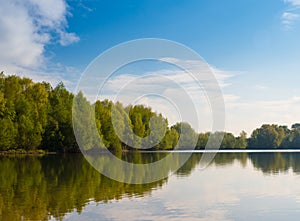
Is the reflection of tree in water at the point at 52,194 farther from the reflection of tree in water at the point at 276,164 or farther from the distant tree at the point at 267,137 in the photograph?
the distant tree at the point at 267,137

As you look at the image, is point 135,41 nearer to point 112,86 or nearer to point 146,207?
point 112,86

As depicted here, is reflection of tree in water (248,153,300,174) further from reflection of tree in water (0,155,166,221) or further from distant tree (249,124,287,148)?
distant tree (249,124,287,148)

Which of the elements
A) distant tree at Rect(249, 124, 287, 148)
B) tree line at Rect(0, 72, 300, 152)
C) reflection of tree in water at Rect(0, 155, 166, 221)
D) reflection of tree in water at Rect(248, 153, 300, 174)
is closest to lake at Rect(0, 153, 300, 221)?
reflection of tree in water at Rect(0, 155, 166, 221)

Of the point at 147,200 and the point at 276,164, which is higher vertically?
the point at 276,164

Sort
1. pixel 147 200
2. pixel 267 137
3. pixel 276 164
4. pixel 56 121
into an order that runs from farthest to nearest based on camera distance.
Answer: pixel 267 137 < pixel 56 121 < pixel 276 164 < pixel 147 200

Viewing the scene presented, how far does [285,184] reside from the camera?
2422 cm

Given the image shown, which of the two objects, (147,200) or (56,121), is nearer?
(147,200)

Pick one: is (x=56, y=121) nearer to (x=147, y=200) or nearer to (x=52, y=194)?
(x=52, y=194)

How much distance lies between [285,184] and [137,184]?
8.76m

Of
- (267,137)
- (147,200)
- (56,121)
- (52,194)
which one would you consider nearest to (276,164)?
(147,200)

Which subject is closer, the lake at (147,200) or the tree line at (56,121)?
the lake at (147,200)

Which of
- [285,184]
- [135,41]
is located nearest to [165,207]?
[285,184]

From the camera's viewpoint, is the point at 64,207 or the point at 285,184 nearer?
the point at 64,207


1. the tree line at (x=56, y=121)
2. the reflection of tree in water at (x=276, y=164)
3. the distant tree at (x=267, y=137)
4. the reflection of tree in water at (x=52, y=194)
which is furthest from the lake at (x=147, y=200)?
the distant tree at (x=267, y=137)
